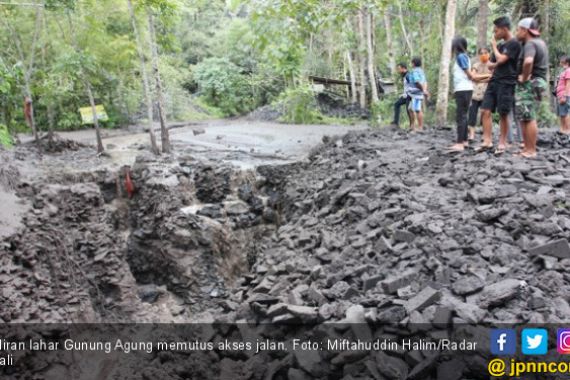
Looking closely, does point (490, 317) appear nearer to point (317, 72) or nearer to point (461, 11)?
point (461, 11)

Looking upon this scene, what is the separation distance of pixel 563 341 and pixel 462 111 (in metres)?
4.91

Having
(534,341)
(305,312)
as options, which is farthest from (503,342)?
(305,312)

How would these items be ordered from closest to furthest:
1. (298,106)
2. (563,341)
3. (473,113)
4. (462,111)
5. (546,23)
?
(563,341)
(462,111)
(473,113)
(546,23)
(298,106)

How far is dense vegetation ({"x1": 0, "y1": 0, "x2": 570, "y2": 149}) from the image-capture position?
998 centimetres

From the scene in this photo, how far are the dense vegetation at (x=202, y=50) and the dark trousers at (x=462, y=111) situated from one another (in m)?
2.85

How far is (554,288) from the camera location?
3.80 metres

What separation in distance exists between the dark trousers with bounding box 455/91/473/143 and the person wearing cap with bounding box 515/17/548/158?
1236 mm

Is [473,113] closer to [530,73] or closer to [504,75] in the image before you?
[504,75]

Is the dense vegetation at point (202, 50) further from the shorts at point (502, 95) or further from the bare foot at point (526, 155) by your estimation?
the bare foot at point (526, 155)

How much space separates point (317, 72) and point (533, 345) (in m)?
22.6

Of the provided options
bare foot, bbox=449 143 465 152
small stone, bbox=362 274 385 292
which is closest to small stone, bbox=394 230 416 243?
small stone, bbox=362 274 385 292

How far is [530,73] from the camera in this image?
19.9ft

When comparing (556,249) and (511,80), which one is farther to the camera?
(511,80)

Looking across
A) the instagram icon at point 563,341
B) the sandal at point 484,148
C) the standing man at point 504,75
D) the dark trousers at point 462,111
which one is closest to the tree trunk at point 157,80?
the dark trousers at point 462,111
